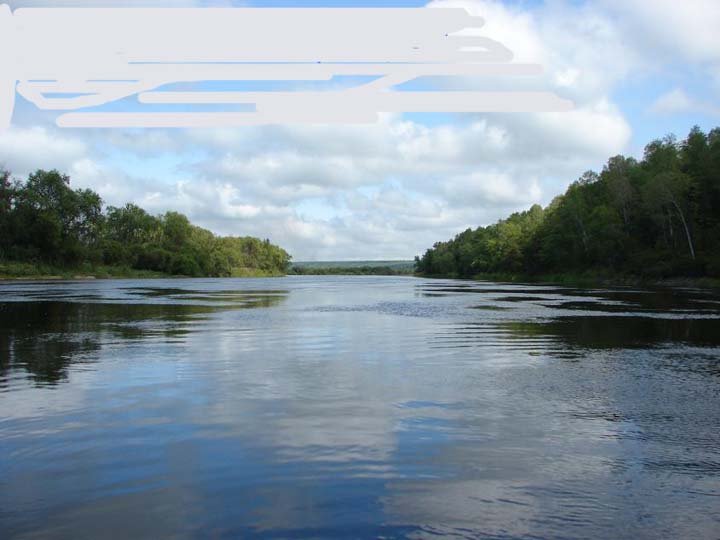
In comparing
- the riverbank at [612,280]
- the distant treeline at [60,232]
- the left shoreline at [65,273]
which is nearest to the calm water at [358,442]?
the riverbank at [612,280]

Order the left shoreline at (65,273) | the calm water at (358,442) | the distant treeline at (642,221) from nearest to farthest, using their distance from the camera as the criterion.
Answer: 1. the calm water at (358,442)
2. the distant treeline at (642,221)
3. the left shoreline at (65,273)

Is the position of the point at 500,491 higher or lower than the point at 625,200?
lower

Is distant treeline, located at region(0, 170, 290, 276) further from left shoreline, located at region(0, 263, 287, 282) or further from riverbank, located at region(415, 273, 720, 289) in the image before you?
riverbank, located at region(415, 273, 720, 289)

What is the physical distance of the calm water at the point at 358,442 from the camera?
572 cm

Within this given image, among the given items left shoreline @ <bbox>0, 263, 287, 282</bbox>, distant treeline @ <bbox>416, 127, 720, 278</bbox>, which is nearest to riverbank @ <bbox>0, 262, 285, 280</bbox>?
left shoreline @ <bbox>0, 263, 287, 282</bbox>

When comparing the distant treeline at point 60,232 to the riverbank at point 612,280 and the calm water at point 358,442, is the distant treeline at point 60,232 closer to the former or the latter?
the riverbank at point 612,280

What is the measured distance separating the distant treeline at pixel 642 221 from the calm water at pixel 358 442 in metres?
68.0

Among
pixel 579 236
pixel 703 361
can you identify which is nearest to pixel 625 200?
pixel 579 236

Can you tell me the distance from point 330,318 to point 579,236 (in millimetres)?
93485

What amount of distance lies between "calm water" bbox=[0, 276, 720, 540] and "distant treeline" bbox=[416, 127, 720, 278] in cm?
6802

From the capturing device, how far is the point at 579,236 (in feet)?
366

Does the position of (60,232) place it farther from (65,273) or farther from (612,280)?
(612,280)

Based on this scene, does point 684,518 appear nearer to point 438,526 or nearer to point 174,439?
point 438,526

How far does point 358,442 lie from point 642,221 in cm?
9918
